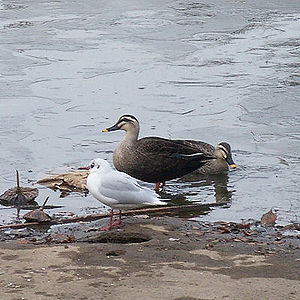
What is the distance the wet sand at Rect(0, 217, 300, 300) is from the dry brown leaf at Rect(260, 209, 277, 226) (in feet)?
1.39

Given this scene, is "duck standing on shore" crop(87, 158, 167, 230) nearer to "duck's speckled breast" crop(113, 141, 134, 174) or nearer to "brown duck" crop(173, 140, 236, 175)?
"duck's speckled breast" crop(113, 141, 134, 174)

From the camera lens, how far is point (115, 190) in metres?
7.81

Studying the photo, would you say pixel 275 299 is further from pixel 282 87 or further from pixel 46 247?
pixel 282 87

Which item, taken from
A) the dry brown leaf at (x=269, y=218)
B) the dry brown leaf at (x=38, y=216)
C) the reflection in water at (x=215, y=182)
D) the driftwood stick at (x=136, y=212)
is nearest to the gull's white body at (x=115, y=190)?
the driftwood stick at (x=136, y=212)

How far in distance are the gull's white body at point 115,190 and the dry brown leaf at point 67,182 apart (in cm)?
148

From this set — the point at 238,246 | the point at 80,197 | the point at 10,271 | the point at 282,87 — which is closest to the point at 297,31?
the point at 282,87

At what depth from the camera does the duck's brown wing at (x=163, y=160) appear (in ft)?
31.9

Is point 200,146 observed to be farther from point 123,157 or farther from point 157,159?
point 123,157

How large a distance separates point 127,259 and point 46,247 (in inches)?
29.3

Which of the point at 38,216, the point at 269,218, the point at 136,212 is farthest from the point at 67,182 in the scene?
the point at 269,218

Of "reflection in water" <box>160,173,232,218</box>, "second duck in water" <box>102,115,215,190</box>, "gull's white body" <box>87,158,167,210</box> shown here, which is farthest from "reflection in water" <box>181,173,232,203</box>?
"gull's white body" <box>87,158,167,210</box>

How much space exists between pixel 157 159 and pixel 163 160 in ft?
0.21

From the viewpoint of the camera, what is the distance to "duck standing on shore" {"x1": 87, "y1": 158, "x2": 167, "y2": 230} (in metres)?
7.80

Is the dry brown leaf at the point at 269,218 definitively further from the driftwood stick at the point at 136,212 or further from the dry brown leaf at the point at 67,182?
the dry brown leaf at the point at 67,182
